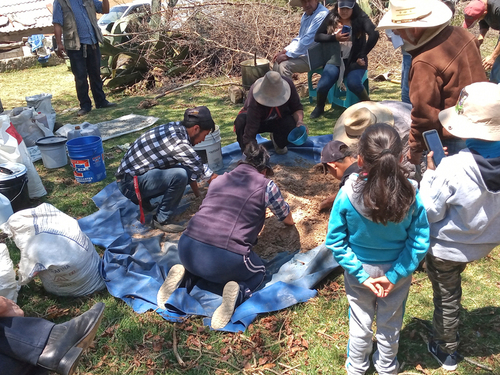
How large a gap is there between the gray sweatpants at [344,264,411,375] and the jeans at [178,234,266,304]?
96 cm

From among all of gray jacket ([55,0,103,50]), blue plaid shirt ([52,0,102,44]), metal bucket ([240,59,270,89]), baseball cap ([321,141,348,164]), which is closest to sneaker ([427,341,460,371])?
baseball cap ([321,141,348,164])

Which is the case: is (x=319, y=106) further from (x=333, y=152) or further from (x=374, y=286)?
(x=374, y=286)

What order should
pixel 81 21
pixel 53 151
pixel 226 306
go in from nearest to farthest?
pixel 226 306 < pixel 53 151 < pixel 81 21

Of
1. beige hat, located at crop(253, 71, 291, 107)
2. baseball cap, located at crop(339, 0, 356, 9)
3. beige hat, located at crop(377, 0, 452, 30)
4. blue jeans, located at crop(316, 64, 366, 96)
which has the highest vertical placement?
beige hat, located at crop(377, 0, 452, 30)

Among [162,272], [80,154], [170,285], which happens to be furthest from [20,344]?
[80,154]

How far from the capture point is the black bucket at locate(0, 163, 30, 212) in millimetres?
4395

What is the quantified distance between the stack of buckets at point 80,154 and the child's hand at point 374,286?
390 centimetres

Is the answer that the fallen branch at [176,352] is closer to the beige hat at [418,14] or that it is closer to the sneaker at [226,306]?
the sneaker at [226,306]

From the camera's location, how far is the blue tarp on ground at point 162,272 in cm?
316

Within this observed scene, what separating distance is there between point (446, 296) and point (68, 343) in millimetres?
2046

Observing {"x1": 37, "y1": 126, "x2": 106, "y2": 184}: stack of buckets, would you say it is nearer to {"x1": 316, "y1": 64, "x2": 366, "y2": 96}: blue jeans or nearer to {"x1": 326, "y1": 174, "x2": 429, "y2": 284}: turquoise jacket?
{"x1": 316, "y1": 64, "x2": 366, "y2": 96}: blue jeans

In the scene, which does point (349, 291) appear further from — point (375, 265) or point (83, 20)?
point (83, 20)

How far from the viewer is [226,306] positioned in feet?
10.1

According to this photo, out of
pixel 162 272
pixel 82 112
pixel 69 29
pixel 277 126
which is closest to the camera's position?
pixel 162 272
